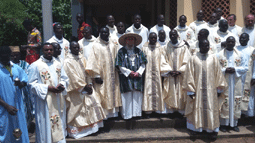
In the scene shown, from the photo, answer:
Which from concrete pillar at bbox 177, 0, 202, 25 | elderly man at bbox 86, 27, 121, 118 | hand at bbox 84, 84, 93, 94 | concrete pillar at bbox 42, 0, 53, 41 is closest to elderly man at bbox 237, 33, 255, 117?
concrete pillar at bbox 177, 0, 202, 25

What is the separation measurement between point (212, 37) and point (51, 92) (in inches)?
190

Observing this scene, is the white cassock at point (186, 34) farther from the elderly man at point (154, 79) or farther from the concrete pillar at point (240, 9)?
the concrete pillar at point (240, 9)

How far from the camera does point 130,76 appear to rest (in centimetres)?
554

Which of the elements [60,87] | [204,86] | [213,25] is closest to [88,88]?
[60,87]

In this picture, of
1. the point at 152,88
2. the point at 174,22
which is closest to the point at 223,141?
the point at 152,88

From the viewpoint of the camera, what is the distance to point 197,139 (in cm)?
534

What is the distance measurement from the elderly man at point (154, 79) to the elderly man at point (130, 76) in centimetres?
16

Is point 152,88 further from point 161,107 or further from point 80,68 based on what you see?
point 80,68

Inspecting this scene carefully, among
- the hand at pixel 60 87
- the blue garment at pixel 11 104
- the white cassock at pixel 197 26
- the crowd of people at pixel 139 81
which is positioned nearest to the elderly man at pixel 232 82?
the crowd of people at pixel 139 81

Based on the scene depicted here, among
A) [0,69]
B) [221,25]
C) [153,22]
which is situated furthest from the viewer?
[153,22]

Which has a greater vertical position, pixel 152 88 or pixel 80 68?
pixel 80 68

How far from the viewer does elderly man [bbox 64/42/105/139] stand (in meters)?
5.10

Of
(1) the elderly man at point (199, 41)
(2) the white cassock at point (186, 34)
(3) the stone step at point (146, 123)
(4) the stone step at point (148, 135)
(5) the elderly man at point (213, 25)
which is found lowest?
(4) the stone step at point (148, 135)

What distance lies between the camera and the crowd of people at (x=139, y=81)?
509 centimetres
